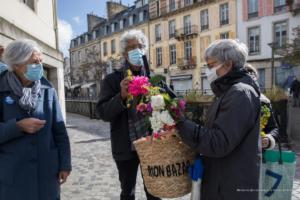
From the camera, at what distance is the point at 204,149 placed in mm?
1809

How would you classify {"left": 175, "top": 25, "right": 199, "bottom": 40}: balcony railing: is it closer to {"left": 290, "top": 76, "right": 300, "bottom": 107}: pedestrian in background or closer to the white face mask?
{"left": 290, "top": 76, "right": 300, "bottom": 107}: pedestrian in background

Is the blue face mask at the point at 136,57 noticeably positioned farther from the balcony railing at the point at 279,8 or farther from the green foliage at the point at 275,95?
the balcony railing at the point at 279,8

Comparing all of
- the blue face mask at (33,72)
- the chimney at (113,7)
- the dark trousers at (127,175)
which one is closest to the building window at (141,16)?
the chimney at (113,7)

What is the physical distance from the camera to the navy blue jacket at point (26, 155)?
214 centimetres

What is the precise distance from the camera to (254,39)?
973 inches

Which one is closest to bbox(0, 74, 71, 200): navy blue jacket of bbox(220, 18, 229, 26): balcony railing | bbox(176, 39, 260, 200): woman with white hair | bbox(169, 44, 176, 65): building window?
bbox(176, 39, 260, 200): woman with white hair

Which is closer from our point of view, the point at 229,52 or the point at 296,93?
the point at 229,52

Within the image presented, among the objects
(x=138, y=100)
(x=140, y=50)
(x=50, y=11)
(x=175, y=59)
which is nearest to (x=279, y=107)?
(x=140, y=50)

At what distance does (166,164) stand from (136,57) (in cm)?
107

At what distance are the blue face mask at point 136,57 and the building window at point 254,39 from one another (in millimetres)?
23527

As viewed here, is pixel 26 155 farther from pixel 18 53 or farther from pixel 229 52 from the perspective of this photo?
pixel 229 52

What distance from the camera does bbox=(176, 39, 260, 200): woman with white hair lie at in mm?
1766

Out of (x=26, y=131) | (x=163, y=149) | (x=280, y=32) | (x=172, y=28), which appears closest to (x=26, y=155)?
(x=26, y=131)

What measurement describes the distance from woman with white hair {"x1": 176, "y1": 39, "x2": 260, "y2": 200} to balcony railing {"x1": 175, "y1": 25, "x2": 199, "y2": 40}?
28.0 meters
